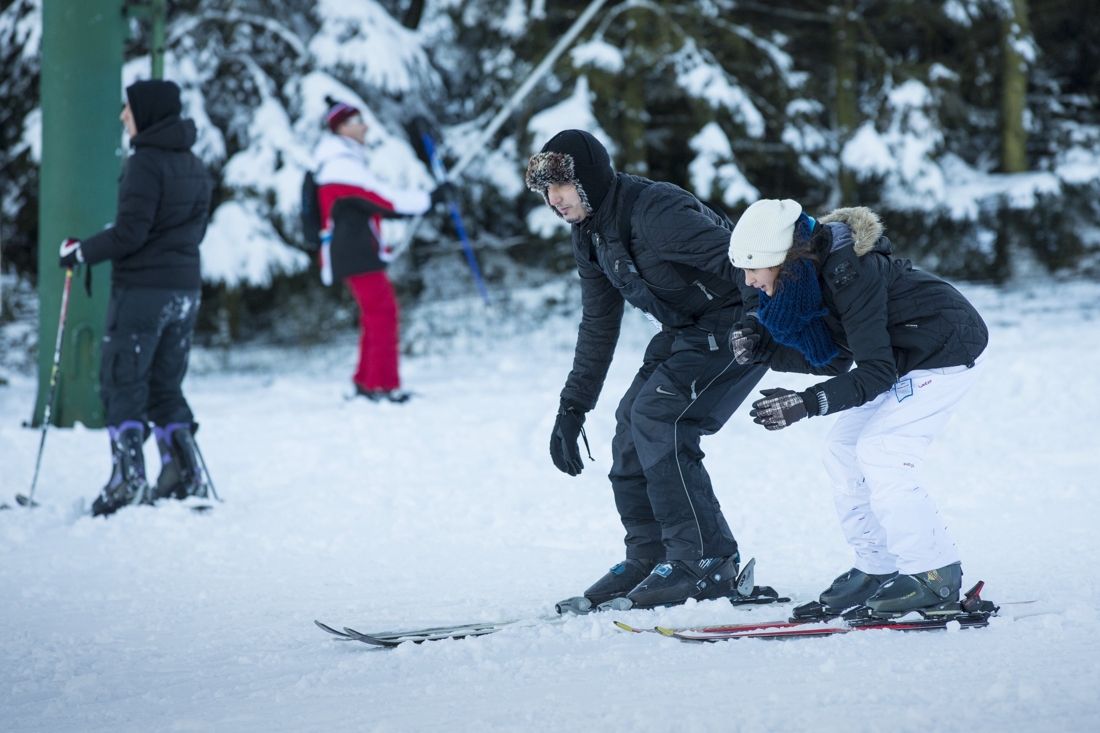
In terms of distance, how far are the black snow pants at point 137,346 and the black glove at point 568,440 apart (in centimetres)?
257

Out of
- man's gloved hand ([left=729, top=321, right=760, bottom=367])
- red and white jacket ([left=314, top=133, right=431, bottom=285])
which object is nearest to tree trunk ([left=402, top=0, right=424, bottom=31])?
red and white jacket ([left=314, top=133, right=431, bottom=285])

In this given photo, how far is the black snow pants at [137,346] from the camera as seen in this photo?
210 inches

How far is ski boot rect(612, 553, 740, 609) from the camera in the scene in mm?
3688

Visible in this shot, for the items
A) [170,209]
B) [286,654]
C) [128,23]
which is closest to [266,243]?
[128,23]

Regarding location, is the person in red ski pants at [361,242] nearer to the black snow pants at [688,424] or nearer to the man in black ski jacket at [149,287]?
the man in black ski jacket at [149,287]

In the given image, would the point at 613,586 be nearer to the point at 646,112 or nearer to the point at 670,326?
the point at 670,326

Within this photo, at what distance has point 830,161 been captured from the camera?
559 inches

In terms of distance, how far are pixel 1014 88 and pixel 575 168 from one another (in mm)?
12700

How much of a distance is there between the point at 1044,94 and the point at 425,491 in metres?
13.9

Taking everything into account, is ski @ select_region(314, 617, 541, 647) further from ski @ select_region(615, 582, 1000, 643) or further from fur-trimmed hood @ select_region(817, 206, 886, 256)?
fur-trimmed hood @ select_region(817, 206, 886, 256)

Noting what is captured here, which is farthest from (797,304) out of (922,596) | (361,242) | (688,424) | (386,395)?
(361,242)

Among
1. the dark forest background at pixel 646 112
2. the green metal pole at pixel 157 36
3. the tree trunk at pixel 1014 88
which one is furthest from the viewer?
the tree trunk at pixel 1014 88

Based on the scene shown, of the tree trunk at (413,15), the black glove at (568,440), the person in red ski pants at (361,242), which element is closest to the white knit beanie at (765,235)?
the black glove at (568,440)

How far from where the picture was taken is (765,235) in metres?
3.23
